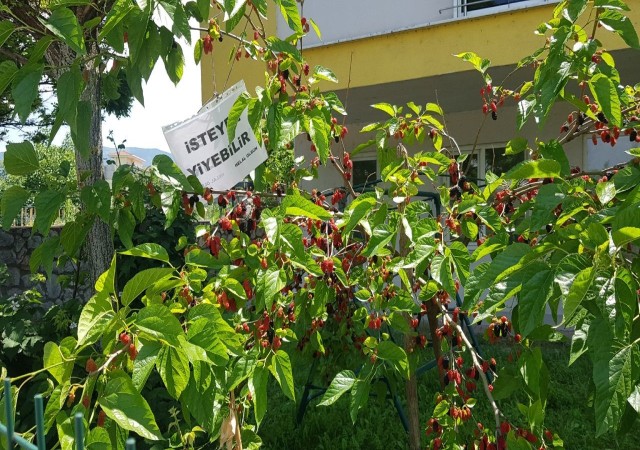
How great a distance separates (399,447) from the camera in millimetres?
A: 3201

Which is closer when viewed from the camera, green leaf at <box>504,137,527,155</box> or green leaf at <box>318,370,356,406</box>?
green leaf at <box>318,370,356,406</box>

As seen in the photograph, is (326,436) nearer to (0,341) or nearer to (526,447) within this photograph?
(0,341)

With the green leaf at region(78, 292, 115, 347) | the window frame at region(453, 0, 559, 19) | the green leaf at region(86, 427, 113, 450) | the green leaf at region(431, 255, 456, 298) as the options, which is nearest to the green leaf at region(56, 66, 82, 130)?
the green leaf at region(78, 292, 115, 347)

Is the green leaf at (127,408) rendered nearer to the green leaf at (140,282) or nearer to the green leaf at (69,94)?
the green leaf at (140,282)

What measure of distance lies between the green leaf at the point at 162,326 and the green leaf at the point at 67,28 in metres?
0.54

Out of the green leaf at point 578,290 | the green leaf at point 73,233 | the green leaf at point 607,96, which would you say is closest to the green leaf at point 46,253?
the green leaf at point 73,233

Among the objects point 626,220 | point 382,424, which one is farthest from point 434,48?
point 626,220

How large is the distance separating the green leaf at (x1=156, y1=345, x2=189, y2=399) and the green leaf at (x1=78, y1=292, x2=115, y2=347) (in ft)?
0.37

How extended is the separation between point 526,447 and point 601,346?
0.42 m

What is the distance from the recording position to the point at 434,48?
5078 mm

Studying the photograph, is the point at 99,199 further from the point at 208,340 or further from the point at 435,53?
the point at 435,53

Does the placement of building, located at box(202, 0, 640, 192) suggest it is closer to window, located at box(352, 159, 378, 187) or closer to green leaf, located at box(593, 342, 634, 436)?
window, located at box(352, 159, 378, 187)

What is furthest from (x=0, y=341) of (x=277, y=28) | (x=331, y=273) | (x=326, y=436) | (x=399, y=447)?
(x=277, y=28)

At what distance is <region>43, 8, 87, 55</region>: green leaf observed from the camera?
47.3 inches
